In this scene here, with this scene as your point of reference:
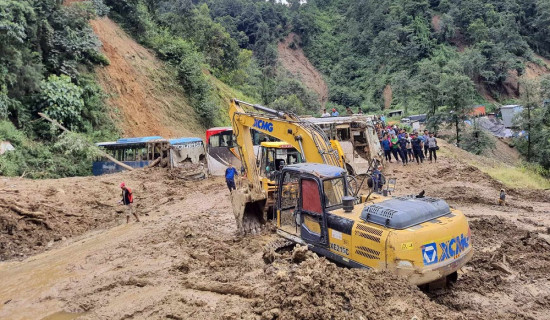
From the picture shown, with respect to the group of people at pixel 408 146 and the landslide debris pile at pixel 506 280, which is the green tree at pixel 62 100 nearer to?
the group of people at pixel 408 146

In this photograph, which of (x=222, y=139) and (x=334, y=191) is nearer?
(x=334, y=191)

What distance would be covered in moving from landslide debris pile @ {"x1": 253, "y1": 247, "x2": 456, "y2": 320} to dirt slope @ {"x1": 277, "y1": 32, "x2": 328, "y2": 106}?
58.5m

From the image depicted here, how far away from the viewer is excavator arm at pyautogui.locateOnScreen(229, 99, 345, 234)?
8266 mm

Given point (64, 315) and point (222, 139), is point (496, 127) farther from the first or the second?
point (64, 315)

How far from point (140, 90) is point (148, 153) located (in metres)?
9.02

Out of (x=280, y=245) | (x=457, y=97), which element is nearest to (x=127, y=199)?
(x=280, y=245)

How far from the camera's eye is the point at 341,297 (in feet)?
14.9

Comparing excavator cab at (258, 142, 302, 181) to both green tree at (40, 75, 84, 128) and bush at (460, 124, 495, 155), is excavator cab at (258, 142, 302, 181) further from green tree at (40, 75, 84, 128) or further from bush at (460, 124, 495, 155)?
bush at (460, 124, 495, 155)

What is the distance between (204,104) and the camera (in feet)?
98.3

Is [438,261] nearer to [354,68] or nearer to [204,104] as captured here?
[204,104]

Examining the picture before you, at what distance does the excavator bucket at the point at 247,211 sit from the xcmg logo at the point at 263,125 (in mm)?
1572

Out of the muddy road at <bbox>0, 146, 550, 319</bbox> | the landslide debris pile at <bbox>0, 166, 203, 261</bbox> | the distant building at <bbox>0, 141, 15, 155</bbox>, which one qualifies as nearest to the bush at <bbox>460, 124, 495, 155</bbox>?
the muddy road at <bbox>0, 146, 550, 319</bbox>

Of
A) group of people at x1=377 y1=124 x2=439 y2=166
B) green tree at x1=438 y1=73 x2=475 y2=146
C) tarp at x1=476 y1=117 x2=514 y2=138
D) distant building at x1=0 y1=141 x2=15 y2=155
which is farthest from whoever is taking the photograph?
tarp at x1=476 y1=117 x2=514 y2=138

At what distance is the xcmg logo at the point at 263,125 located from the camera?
9.08 meters
